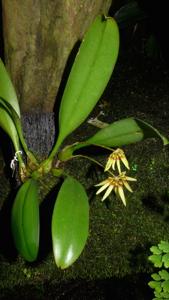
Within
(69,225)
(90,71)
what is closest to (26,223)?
(69,225)

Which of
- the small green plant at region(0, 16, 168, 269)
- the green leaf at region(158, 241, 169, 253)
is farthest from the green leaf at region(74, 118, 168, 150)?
the green leaf at region(158, 241, 169, 253)

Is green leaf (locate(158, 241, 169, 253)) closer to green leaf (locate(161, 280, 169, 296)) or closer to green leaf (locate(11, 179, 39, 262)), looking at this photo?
green leaf (locate(161, 280, 169, 296))

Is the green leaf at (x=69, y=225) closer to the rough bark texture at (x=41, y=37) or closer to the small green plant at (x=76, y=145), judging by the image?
the small green plant at (x=76, y=145)

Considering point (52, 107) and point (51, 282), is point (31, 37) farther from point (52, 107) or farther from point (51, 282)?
point (51, 282)

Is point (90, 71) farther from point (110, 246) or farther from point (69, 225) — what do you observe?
point (110, 246)

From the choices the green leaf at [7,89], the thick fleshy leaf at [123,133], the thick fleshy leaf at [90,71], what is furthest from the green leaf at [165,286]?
the green leaf at [7,89]

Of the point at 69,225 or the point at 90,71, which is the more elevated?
Answer: the point at 90,71

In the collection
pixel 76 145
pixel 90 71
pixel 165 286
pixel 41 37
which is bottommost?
pixel 165 286

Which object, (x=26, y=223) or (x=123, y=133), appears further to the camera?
(x=123, y=133)
